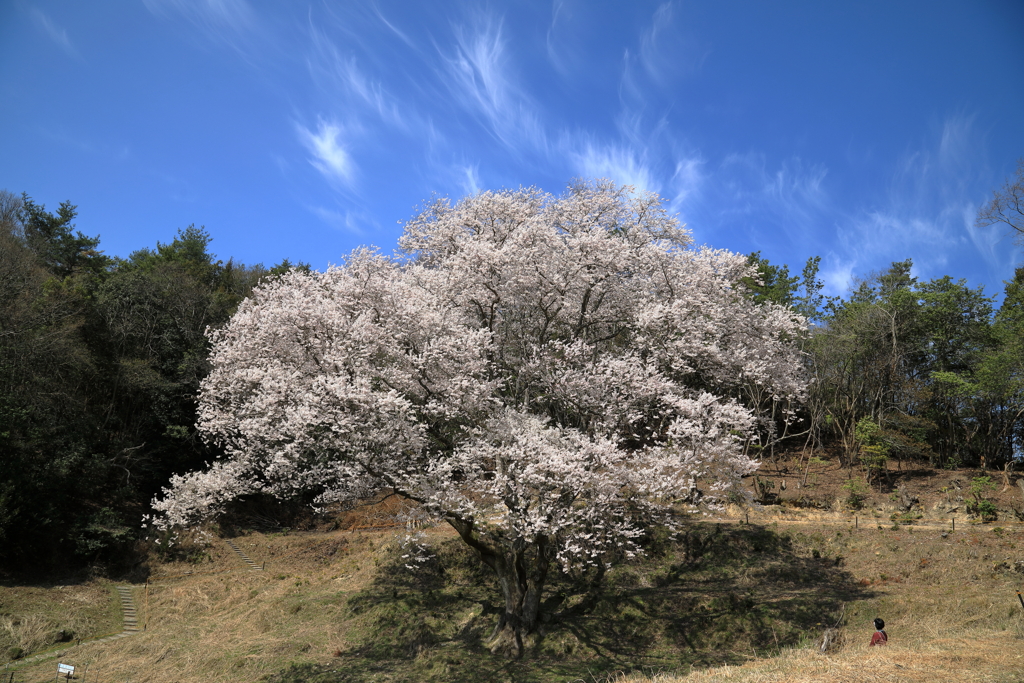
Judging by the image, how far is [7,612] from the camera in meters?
16.2

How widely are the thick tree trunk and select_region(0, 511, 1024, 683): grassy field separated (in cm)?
44

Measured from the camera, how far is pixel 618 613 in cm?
1532

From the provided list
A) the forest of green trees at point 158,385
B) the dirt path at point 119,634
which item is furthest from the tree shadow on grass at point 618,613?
the dirt path at point 119,634

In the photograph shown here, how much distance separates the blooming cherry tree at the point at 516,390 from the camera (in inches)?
493

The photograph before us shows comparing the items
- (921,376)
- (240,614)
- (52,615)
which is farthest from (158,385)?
(921,376)

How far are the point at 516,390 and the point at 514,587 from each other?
4.88m

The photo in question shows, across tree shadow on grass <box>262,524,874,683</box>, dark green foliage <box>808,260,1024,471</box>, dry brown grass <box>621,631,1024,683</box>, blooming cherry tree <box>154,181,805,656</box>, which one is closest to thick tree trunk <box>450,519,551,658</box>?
blooming cherry tree <box>154,181,805,656</box>

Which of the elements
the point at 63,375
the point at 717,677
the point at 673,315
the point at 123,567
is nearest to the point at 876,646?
the point at 717,677

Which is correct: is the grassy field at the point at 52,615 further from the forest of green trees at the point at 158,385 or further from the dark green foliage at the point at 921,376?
the dark green foliage at the point at 921,376

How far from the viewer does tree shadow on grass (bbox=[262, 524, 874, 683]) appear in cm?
1298

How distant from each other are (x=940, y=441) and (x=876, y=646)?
23878 mm

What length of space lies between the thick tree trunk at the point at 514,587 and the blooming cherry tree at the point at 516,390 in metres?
0.04

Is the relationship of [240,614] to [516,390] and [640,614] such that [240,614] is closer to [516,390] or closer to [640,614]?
[516,390]

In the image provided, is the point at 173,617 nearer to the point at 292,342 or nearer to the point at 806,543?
the point at 292,342
